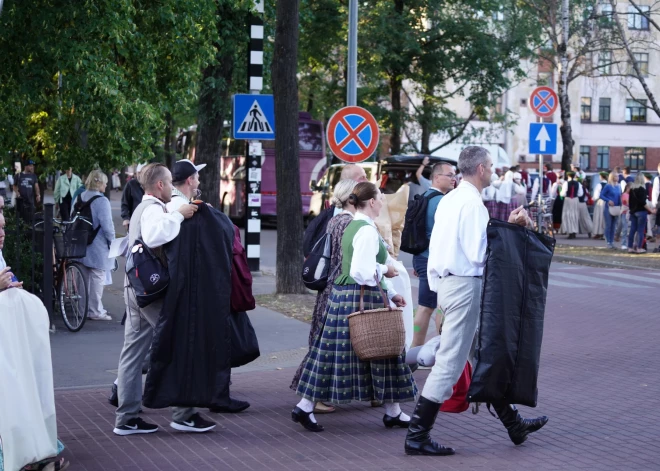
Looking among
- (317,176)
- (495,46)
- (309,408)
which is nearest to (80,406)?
(309,408)

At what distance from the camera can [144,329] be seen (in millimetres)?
7211

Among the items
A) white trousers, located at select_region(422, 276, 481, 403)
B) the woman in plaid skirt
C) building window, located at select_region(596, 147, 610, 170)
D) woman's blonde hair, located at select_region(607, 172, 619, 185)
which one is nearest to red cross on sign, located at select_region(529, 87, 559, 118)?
woman's blonde hair, located at select_region(607, 172, 619, 185)

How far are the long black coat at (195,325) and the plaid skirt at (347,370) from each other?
0.66 metres

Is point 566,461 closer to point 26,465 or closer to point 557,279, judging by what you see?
point 26,465

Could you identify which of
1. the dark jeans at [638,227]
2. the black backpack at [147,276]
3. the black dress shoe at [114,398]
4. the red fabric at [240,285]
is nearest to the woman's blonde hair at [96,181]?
the black dress shoe at [114,398]

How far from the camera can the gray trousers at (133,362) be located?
279 inches

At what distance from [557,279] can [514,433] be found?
38.9 ft

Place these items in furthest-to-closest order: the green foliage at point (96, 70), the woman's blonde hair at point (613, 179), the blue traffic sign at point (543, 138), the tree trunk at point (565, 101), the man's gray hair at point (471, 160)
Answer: the tree trunk at point (565, 101) → the woman's blonde hair at point (613, 179) → the blue traffic sign at point (543, 138) → the green foliage at point (96, 70) → the man's gray hair at point (471, 160)

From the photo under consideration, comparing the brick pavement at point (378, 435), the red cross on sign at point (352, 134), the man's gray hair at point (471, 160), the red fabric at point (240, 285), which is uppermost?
the red cross on sign at point (352, 134)

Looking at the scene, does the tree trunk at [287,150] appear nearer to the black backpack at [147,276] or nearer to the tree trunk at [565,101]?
the black backpack at [147,276]

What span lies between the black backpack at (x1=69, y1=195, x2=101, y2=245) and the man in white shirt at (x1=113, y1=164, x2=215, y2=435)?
15.4 feet

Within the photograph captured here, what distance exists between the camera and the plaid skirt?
23.6 feet

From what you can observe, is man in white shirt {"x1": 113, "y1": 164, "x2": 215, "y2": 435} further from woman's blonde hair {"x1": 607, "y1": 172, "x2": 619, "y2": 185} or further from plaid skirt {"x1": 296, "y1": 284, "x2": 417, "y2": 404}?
woman's blonde hair {"x1": 607, "y1": 172, "x2": 619, "y2": 185}

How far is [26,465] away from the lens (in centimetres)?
560
